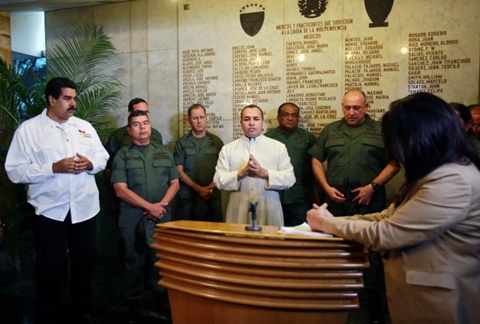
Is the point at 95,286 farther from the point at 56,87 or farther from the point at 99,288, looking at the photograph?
the point at 56,87

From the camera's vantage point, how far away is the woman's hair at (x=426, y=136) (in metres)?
1.42

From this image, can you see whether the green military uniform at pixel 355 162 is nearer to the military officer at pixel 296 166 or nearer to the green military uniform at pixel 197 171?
the military officer at pixel 296 166

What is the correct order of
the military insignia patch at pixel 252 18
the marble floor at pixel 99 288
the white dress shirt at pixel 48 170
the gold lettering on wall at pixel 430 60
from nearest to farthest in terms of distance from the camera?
the white dress shirt at pixel 48 170, the marble floor at pixel 99 288, the gold lettering on wall at pixel 430 60, the military insignia patch at pixel 252 18

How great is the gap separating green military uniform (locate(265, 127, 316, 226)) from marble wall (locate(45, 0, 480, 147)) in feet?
1.19

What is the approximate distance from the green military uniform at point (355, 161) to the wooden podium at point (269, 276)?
2.20 meters

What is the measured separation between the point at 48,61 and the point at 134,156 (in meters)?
2.91

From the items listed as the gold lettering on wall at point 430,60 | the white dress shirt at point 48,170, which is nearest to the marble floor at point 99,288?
the white dress shirt at point 48,170

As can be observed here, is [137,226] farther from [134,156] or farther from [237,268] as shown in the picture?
[237,268]

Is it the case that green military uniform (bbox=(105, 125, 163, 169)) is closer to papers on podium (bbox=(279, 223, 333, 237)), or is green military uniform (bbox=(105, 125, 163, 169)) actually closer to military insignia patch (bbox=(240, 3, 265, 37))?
military insignia patch (bbox=(240, 3, 265, 37))

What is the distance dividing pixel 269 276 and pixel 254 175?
1946 mm

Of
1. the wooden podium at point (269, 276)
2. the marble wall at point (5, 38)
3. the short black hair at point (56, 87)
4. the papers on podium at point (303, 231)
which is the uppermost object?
the marble wall at point (5, 38)

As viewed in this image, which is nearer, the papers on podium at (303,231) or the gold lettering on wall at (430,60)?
the papers on podium at (303,231)

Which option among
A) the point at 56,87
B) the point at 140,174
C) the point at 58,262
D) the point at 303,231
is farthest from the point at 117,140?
the point at 303,231

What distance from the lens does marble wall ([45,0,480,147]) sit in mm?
3975
